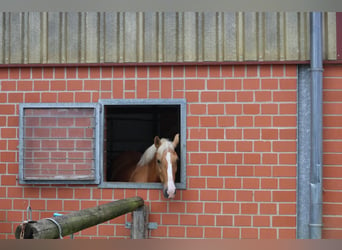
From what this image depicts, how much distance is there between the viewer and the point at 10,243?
46cm

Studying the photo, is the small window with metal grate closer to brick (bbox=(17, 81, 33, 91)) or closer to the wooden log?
brick (bbox=(17, 81, 33, 91))

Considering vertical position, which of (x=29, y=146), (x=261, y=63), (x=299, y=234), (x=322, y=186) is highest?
(x=261, y=63)

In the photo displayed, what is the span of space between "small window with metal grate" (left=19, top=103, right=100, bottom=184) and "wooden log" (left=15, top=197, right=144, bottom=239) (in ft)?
2.36

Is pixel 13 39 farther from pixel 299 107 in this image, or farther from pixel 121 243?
pixel 121 243

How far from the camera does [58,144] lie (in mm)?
4660

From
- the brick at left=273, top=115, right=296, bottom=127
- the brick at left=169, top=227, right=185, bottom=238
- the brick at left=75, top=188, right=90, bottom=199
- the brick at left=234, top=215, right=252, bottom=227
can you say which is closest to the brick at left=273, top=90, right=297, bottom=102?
the brick at left=273, top=115, right=296, bottom=127

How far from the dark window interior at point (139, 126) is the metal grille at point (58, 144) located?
8.29 ft

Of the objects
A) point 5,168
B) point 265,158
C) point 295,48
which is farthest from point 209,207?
point 5,168

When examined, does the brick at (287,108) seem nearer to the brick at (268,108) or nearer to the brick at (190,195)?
the brick at (268,108)

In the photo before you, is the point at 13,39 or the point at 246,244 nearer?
the point at 246,244

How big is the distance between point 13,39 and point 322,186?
3421 millimetres

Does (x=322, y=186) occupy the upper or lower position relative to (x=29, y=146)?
lower

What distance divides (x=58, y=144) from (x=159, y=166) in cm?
107

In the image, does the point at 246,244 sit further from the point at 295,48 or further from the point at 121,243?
the point at 295,48
